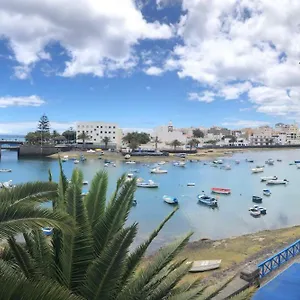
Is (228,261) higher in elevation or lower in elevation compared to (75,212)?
lower

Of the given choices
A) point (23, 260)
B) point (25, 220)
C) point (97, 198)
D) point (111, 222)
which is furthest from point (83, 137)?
point (25, 220)

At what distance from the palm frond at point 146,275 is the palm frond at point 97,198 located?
3.45ft

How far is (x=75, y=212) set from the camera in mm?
4531

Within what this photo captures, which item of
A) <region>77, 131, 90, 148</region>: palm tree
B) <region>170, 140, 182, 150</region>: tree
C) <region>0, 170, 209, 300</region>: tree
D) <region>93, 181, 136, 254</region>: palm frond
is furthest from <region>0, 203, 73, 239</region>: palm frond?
<region>170, 140, 182, 150</region>: tree

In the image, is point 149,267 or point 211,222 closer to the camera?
point 149,267

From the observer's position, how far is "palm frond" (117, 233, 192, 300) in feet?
15.5

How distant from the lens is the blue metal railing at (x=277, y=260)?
13211 millimetres

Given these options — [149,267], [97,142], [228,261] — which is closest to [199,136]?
[97,142]

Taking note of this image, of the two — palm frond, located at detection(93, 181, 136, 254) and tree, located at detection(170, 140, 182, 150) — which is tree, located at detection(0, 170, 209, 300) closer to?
palm frond, located at detection(93, 181, 136, 254)

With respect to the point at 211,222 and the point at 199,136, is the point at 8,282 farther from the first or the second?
the point at 199,136

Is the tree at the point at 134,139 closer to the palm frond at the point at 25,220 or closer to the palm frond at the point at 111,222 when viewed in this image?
the palm frond at the point at 111,222

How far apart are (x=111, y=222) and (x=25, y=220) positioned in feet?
5.26

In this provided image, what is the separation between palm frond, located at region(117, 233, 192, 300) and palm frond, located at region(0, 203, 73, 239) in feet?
5.19

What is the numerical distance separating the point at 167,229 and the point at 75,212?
26.7 m
